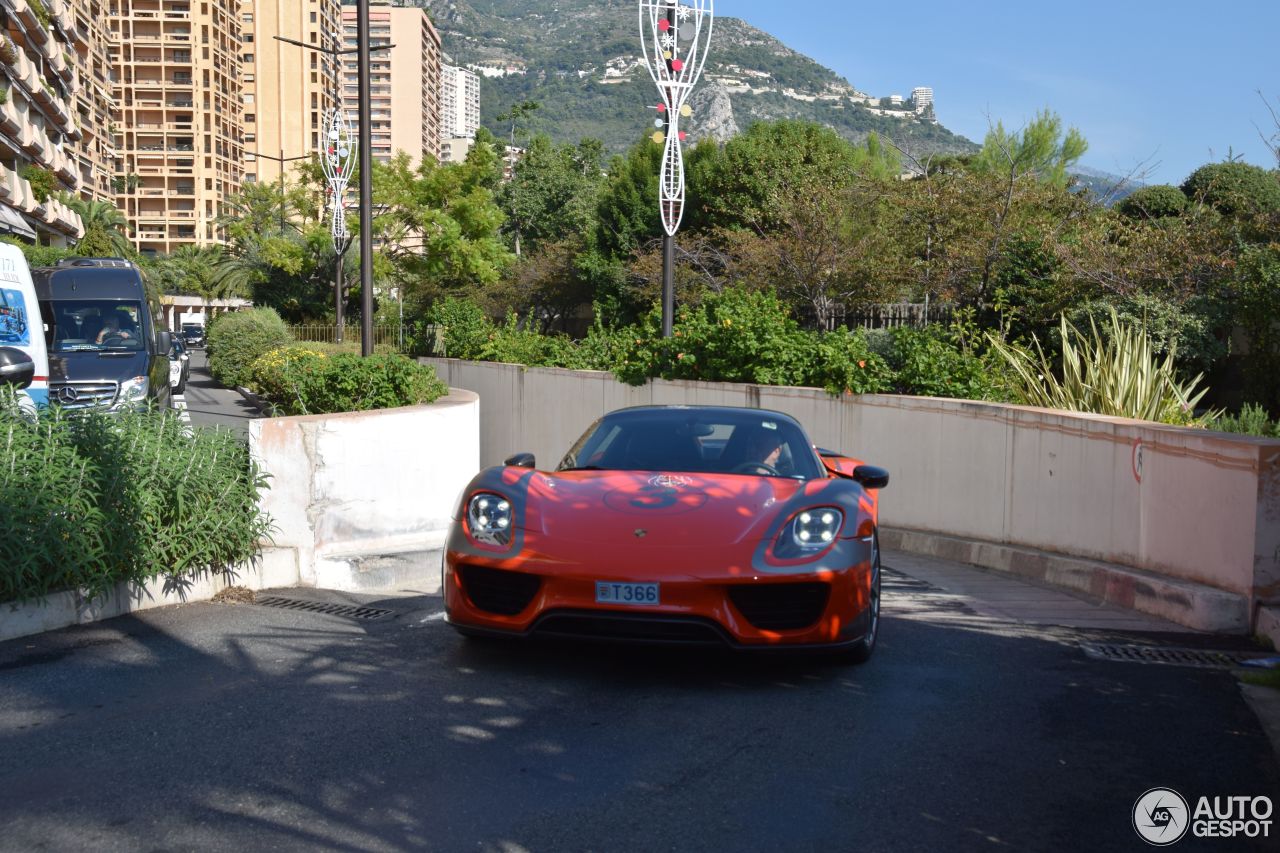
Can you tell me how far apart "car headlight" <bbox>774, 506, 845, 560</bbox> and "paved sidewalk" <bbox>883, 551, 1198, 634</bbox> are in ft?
7.66

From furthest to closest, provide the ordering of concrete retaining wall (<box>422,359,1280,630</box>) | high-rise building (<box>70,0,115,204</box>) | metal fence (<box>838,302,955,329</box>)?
high-rise building (<box>70,0,115,204</box>)
metal fence (<box>838,302,955,329</box>)
concrete retaining wall (<box>422,359,1280,630</box>)

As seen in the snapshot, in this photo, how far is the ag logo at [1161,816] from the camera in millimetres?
3994

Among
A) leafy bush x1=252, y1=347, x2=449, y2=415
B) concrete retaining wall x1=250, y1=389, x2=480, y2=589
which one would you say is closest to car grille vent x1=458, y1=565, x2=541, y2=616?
concrete retaining wall x1=250, y1=389, x2=480, y2=589

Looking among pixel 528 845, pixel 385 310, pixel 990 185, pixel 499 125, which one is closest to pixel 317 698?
pixel 528 845

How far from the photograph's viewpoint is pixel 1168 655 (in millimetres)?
6695

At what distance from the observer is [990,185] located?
21.4 m

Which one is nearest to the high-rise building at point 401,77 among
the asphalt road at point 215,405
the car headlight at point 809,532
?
the asphalt road at point 215,405

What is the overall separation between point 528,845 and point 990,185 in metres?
19.6

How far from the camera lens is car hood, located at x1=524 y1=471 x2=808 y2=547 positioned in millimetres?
5828

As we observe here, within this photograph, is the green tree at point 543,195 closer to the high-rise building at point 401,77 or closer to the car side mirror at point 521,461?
the car side mirror at point 521,461

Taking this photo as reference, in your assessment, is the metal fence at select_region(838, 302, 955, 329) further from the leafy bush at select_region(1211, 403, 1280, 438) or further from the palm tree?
the palm tree

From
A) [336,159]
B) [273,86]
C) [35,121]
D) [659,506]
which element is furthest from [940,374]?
[273,86]

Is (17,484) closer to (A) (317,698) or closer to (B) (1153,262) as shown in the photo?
(A) (317,698)

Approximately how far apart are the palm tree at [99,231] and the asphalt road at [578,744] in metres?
47.2
